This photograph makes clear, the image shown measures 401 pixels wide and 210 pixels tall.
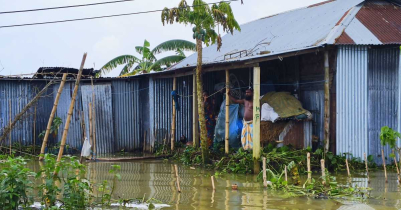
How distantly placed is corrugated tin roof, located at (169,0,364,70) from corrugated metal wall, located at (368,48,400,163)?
125cm

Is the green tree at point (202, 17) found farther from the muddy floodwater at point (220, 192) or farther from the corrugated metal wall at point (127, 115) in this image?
the corrugated metal wall at point (127, 115)

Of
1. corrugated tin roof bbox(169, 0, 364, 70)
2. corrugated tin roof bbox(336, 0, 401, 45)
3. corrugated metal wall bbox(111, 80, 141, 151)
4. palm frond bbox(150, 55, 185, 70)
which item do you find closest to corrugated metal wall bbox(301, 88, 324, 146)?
corrugated tin roof bbox(169, 0, 364, 70)

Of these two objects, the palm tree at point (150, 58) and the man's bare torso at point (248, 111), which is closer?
the man's bare torso at point (248, 111)

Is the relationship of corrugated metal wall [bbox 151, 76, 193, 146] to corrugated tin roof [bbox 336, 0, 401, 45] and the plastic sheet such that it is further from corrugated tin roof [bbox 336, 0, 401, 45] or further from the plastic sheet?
corrugated tin roof [bbox 336, 0, 401, 45]

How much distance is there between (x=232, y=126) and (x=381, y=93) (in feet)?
14.5

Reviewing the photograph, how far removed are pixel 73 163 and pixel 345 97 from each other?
7.47 m

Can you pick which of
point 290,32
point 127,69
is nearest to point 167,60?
point 127,69

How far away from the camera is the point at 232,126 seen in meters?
16.1

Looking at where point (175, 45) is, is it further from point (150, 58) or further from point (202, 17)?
point (202, 17)

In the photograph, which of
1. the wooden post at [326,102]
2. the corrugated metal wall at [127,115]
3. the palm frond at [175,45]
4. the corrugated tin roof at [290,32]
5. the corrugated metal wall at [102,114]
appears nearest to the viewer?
the wooden post at [326,102]

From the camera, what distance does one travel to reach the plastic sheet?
16.0 m

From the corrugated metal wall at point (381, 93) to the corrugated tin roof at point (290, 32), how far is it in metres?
1.25

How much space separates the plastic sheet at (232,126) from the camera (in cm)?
1596

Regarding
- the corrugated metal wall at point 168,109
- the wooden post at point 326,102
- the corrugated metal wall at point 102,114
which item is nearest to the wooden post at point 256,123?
the wooden post at point 326,102
